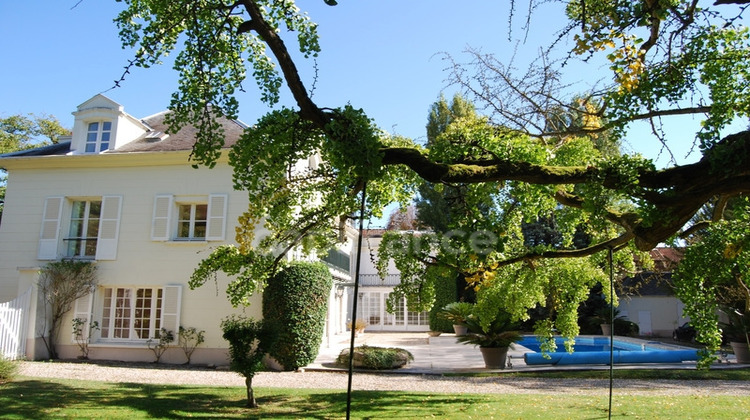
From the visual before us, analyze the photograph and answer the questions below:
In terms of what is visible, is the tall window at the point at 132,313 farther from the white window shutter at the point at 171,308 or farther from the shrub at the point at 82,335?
the shrub at the point at 82,335

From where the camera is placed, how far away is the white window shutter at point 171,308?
14.9 meters

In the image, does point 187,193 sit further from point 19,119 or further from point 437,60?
point 19,119

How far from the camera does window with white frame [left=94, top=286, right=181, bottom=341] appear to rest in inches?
590

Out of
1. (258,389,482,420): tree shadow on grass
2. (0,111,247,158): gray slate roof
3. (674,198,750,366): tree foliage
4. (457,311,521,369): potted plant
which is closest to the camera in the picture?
(674,198,750,366): tree foliage

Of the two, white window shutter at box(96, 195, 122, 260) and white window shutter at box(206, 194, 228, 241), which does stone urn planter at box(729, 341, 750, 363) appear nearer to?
white window shutter at box(206, 194, 228, 241)

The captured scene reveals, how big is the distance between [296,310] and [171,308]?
386 centimetres

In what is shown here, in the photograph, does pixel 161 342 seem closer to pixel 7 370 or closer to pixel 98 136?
pixel 7 370

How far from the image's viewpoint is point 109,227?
15656mm

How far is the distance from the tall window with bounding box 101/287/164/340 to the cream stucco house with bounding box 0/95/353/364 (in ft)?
0.10

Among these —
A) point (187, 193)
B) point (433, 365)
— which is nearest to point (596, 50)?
point (433, 365)

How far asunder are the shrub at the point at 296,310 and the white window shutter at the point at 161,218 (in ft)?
12.3

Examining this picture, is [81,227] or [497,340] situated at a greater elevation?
[81,227]

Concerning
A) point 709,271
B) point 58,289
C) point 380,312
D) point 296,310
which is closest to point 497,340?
point 296,310

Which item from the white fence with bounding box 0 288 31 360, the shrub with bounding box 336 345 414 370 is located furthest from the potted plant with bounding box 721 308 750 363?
the white fence with bounding box 0 288 31 360
